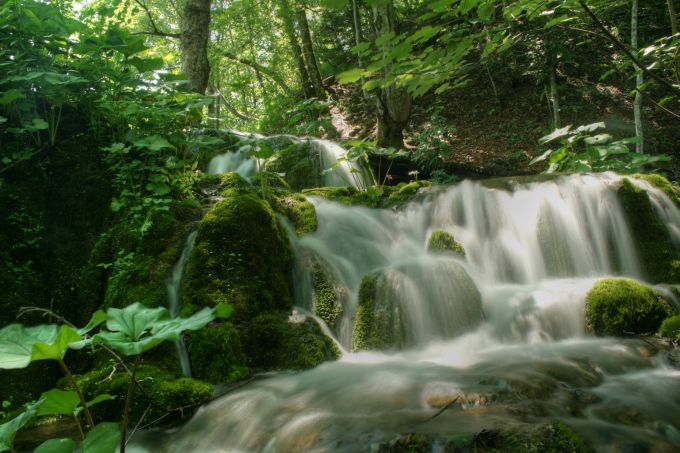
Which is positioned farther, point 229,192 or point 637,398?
point 229,192

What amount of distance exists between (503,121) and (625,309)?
37.0 feet

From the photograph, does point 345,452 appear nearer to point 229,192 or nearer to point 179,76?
point 229,192

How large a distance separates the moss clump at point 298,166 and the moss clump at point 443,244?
3.81 metres

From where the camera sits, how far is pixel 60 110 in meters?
5.08

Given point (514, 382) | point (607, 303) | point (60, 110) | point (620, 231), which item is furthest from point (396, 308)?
point (60, 110)

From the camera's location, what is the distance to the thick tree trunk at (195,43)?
8.90 m

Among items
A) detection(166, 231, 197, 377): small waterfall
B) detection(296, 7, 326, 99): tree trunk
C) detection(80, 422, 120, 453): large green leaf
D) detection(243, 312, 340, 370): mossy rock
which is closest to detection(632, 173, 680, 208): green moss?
detection(243, 312, 340, 370): mossy rock

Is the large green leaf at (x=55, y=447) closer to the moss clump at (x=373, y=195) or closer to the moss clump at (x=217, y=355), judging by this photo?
the moss clump at (x=217, y=355)

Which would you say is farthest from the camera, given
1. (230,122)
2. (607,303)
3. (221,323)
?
(230,122)

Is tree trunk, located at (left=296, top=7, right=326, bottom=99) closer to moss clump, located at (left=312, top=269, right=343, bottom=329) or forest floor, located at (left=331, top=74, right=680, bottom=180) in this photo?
forest floor, located at (left=331, top=74, right=680, bottom=180)

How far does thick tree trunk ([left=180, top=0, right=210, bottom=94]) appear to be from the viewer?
8.90m

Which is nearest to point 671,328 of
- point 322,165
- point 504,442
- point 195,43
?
point 504,442

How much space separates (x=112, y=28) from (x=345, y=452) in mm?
5184

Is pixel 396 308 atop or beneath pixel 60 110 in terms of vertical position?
beneath
